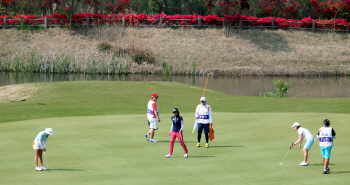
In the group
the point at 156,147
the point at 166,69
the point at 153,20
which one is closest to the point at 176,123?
the point at 156,147

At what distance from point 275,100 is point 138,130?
1435cm

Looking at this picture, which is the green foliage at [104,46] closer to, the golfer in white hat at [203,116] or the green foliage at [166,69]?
the green foliage at [166,69]

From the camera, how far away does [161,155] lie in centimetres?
1487

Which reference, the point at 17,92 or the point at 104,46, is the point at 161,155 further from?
the point at 104,46

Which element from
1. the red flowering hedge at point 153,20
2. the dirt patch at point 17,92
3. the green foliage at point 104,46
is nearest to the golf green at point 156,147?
the dirt patch at point 17,92

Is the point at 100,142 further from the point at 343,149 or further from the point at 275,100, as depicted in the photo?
the point at 275,100

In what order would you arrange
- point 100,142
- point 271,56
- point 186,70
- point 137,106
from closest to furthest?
1. point 100,142
2. point 137,106
3. point 186,70
4. point 271,56

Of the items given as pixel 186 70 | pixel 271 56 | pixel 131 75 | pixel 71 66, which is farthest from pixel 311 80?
pixel 71 66

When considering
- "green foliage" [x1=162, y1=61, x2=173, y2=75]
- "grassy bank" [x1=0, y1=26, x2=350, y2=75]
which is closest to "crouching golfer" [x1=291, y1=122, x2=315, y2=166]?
"grassy bank" [x1=0, y1=26, x2=350, y2=75]

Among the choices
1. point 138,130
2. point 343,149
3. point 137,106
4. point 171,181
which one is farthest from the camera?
point 137,106

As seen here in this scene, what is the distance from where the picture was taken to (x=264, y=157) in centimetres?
1450

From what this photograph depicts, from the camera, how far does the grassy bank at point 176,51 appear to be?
53.0 metres

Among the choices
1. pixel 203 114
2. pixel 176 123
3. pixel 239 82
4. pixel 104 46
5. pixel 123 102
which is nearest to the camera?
pixel 176 123

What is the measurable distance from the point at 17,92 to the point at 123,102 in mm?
8789
